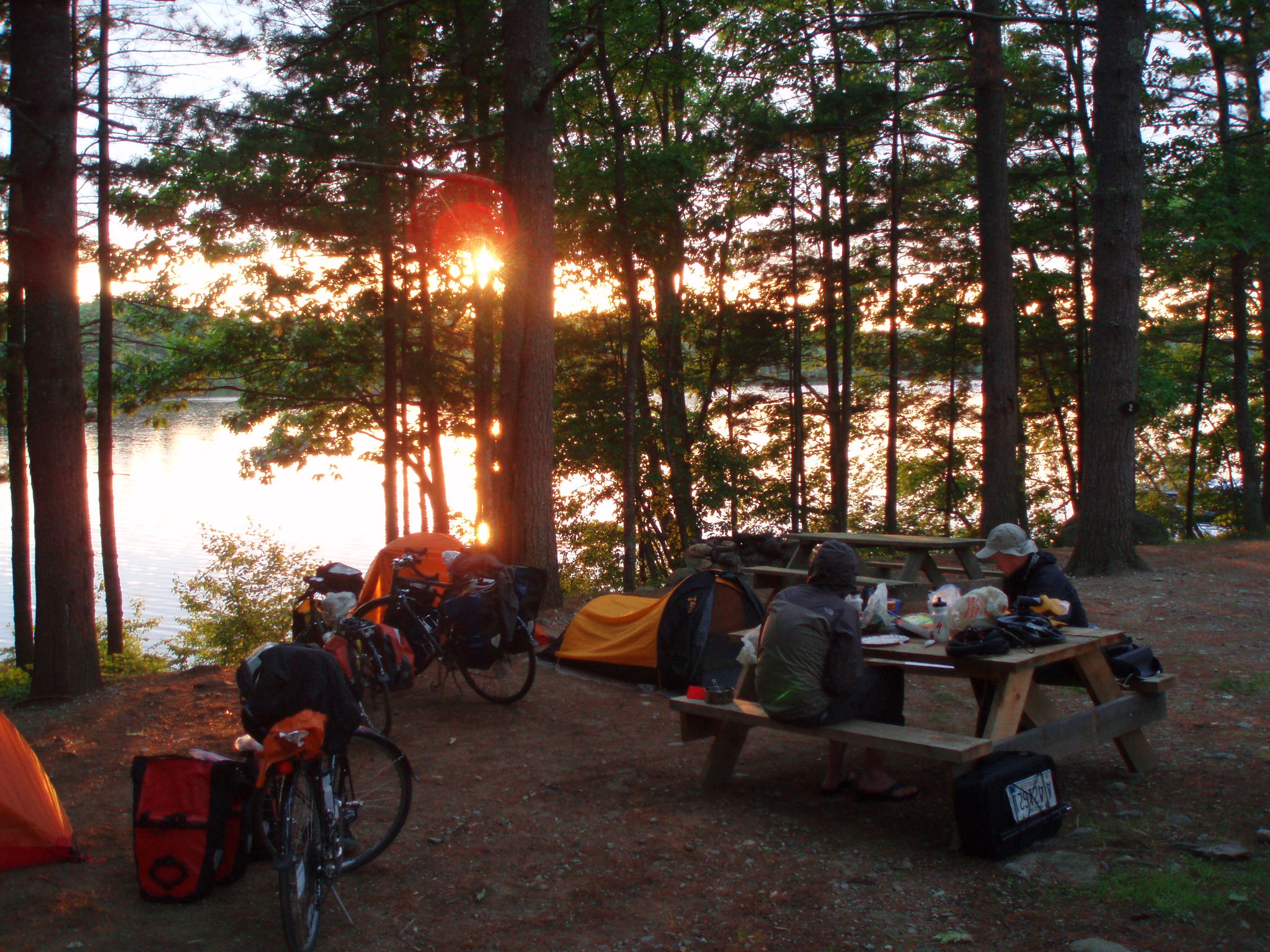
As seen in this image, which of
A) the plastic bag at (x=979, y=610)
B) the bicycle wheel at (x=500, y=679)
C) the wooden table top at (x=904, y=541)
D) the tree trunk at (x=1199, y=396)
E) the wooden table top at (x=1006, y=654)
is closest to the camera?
the wooden table top at (x=1006, y=654)

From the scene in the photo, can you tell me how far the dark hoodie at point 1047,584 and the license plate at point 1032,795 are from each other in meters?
1.06

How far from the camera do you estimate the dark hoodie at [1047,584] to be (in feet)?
16.0

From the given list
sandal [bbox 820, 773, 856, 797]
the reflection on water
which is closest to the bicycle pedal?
sandal [bbox 820, 773, 856, 797]

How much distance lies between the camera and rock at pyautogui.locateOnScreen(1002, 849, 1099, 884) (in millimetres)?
3713

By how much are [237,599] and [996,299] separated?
46.1 ft

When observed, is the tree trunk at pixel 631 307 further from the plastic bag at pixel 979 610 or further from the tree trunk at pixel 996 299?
the plastic bag at pixel 979 610

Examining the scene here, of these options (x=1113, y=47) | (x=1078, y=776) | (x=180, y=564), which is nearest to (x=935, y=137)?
(x=1113, y=47)

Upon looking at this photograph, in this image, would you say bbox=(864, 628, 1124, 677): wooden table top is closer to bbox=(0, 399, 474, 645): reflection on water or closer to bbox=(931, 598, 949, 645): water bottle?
bbox=(931, 598, 949, 645): water bottle

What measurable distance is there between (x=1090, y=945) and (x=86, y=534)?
7.09m

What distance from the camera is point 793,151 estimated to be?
58.9 feet

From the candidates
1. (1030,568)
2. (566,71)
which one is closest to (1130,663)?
(1030,568)

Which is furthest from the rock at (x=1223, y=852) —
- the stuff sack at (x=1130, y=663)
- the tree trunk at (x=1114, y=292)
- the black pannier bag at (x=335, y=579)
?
the tree trunk at (x=1114, y=292)

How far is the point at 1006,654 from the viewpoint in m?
4.23

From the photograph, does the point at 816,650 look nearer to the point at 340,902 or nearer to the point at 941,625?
the point at 941,625
